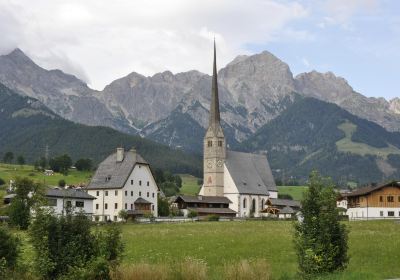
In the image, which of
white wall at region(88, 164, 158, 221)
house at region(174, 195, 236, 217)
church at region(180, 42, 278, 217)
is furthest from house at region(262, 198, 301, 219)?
white wall at region(88, 164, 158, 221)

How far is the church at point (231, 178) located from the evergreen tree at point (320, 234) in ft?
412

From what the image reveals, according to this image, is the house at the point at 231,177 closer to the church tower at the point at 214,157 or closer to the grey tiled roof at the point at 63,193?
the church tower at the point at 214,157

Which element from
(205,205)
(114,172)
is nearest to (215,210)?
(205,205)

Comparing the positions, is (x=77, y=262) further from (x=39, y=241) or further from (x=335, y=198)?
(x=335, y=198)

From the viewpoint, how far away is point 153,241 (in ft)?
181

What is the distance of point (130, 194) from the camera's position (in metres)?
133

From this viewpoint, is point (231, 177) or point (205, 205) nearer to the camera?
point (205, 205)

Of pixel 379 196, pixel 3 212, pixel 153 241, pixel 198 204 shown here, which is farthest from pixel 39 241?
pixel 198 204

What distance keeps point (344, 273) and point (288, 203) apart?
138 m

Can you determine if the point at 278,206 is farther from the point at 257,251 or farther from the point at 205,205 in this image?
the point at 257,251

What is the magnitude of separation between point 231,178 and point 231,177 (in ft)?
1.23

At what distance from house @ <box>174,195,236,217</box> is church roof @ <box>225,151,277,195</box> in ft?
21.0

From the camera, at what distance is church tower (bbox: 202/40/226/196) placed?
168 meters

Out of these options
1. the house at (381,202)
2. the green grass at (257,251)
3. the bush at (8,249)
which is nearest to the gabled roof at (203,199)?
the house at (381,202)
